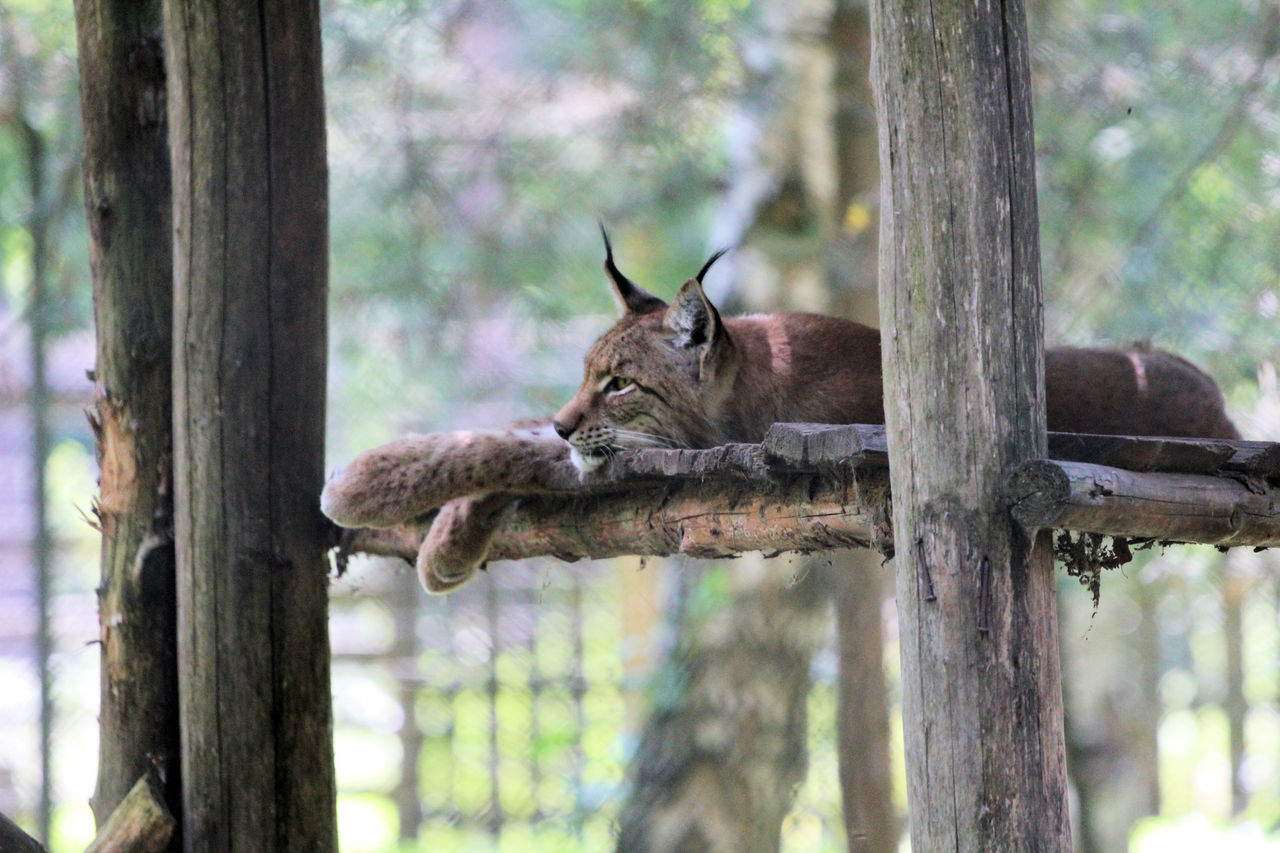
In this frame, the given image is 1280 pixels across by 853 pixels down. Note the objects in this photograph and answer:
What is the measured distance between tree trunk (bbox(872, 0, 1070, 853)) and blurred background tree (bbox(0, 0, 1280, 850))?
14.0 feet

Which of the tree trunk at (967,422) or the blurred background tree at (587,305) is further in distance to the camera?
the blurred background tree at (587,305)

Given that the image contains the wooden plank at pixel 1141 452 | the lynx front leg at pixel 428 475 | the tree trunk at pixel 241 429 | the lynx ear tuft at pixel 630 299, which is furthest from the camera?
the lynx ear tuft at pixel 630 299

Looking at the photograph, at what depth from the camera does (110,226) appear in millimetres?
3344

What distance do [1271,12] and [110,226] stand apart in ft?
18.4

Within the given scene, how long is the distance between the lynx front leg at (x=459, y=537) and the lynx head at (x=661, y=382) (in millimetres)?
263

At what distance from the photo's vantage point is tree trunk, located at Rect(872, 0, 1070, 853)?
199 cm

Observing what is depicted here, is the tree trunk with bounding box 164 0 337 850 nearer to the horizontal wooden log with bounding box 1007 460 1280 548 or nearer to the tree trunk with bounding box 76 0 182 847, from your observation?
the tree trunk with bounding box 76 0 182 847

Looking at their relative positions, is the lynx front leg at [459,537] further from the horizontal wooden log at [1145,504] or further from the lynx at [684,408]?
the horizontal wooden log at [1145,504]

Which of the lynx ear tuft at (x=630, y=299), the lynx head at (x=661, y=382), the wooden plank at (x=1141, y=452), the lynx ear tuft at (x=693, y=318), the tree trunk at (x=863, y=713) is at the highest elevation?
the lynx ear tuft at (x=630, y=299)

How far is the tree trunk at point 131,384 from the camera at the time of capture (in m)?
3.27

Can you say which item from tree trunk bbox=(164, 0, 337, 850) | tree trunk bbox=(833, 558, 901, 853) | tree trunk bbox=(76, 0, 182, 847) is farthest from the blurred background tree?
tree trunk bbox=(164, 0, 337, 850)

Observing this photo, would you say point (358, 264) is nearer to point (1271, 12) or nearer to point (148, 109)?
point (148, 109)

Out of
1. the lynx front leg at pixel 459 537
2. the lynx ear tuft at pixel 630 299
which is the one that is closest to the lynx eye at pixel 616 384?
the lynx ear tuft at pixel 630 299

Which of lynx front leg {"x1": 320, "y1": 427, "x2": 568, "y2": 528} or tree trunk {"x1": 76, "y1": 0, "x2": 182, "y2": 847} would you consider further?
tree trunk {"x1": 76, "y1": 0, "x2": 182, "y2": 847}
